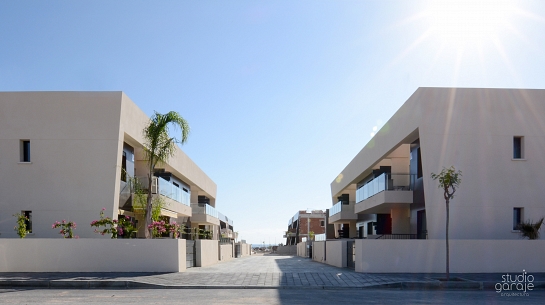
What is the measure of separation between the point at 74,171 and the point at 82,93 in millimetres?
3290

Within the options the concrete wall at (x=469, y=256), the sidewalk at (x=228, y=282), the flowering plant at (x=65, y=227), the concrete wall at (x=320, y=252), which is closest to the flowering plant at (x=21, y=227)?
the flowering plant at (x=65, y=227)

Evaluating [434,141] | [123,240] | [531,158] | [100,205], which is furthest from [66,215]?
[531,158]

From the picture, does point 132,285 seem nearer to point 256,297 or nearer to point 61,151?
point 256,297

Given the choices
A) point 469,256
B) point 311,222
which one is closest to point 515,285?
point 469,256

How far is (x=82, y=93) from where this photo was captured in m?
21.5

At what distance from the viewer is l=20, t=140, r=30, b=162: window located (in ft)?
70.7

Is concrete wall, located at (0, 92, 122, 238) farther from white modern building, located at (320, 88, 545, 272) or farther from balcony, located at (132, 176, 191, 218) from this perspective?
white modern building, located at (320, 88, 545, 272)

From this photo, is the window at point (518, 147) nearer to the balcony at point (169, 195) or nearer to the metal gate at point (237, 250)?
the balcony at point (169, 195)

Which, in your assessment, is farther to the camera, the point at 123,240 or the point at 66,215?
the point at 66,215

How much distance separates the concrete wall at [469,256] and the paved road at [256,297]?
15.6 ft

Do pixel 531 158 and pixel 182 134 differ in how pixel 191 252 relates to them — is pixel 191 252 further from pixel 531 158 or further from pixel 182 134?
pixel 531 158

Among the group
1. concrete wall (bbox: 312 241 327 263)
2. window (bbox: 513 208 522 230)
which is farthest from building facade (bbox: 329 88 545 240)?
concrete wall (bbox: 312 241 327 263)

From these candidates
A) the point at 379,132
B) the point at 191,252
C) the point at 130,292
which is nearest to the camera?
the point at 130,292

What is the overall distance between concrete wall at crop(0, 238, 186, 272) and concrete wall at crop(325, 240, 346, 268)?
9.43m
